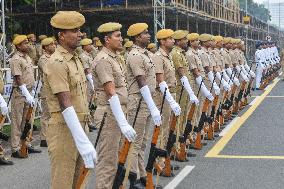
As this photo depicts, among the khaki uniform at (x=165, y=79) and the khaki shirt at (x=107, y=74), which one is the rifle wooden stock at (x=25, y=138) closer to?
the khaki uniform at (x=165, y=79)

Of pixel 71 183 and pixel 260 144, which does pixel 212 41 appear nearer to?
pixel 260 144

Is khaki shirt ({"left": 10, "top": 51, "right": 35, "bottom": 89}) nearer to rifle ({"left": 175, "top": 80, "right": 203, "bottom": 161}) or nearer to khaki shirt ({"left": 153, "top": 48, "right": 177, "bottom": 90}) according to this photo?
khaki shirt ({"left": 153, "top": 48, "right": 177, "bottom": 90})

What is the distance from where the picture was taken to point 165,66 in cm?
805

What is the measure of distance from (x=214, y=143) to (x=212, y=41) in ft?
8.73

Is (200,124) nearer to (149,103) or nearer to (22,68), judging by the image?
(22,68)

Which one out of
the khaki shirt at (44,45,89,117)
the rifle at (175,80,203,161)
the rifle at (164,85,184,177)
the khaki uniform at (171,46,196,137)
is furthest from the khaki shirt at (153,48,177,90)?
the khaki shirt at (44,45,89,117)

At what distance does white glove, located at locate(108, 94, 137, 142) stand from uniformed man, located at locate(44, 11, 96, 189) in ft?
1.77

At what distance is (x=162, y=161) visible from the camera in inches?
294

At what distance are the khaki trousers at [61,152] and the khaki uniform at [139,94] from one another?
6.60ft

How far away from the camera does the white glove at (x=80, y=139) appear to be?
14.8 ft

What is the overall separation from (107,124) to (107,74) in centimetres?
55

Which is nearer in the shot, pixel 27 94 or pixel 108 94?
pixel 108 94

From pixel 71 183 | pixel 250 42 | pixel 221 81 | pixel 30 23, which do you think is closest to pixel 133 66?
pixel 71 183

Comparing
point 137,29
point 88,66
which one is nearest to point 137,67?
point 137,29
